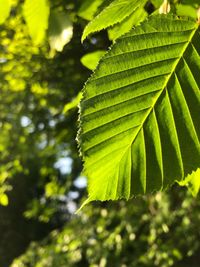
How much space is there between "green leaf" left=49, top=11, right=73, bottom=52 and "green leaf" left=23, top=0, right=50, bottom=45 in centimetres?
3

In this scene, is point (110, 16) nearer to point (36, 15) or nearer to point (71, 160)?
point (36, 15)

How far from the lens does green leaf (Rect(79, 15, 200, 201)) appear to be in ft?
1.40

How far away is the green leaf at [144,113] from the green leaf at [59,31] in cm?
36

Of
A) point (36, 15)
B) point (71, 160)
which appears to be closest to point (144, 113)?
point (36, 15)

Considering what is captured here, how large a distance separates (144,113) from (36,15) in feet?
1.24

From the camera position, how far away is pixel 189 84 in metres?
0.44

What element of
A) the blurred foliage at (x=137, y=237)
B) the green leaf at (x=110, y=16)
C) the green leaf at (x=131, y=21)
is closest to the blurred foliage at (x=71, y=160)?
the blurred foliage at (x=137, y=237)

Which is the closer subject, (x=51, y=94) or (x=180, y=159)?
(x=180, y=159)

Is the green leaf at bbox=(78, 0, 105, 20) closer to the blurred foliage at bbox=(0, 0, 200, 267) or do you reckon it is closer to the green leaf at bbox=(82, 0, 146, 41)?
the green leaf at bbox=(82, 0, 146, 41)

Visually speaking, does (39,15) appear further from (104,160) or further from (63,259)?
(63,259)

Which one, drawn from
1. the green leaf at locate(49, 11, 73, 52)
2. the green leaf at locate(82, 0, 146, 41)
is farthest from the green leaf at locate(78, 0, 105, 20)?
the green leaf at locate(82, 0, 146, 41)

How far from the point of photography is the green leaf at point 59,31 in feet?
2.58

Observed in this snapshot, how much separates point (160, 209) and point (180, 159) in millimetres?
2657

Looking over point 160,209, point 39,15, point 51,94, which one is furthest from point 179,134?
point 51,94
